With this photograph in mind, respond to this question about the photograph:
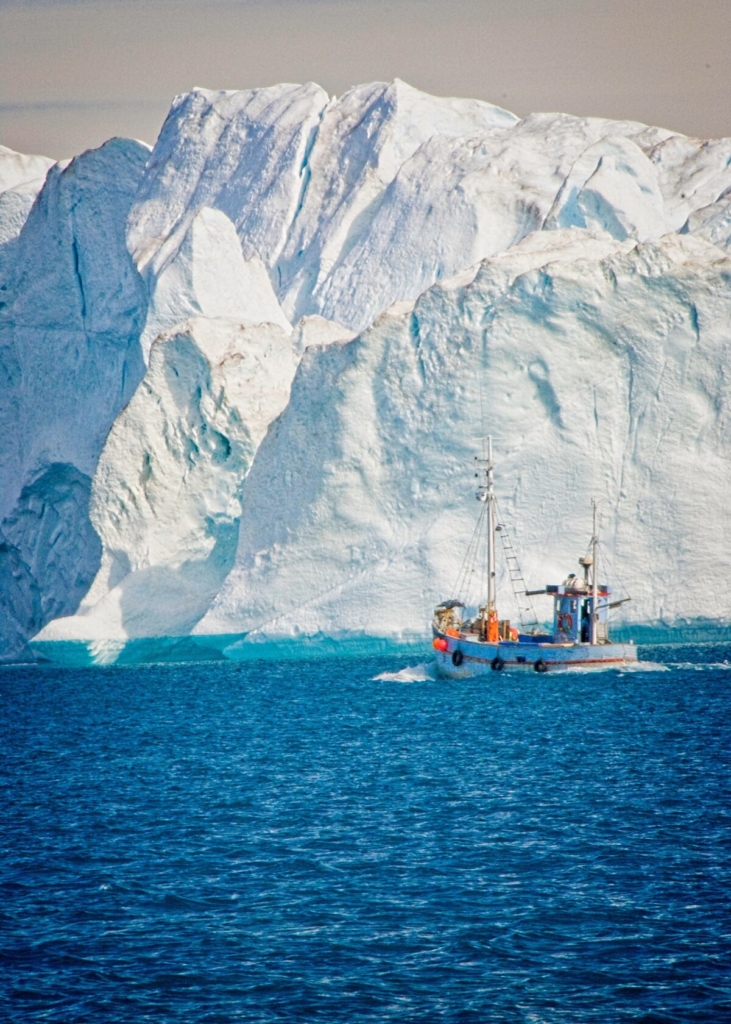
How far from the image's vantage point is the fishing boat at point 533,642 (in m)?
33.7

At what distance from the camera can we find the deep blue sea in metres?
12.2

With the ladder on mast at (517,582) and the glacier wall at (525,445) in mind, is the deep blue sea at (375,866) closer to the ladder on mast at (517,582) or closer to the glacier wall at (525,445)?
the ladder on mast at (517,582)

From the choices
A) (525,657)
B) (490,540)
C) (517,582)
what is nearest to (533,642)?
(525,657)

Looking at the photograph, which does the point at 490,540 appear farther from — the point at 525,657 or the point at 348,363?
the point at 348,363

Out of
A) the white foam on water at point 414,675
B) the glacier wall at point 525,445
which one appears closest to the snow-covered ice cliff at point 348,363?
the glacier wall at point 525,445

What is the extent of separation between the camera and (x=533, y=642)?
35344mm

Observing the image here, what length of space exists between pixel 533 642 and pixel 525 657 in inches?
53.8

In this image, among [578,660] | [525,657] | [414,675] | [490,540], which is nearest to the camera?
[578,660]

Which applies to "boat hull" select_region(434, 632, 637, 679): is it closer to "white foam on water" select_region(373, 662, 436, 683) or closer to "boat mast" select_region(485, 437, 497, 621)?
"boat mast" select_region(485, 437, 497, 621)

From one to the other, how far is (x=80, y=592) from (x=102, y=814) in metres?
28.8

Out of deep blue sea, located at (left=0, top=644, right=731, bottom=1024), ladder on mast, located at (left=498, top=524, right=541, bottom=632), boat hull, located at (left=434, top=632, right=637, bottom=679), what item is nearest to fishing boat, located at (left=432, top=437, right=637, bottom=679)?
boat hull, located at (left=434, top=632, right=637, bottom=679)

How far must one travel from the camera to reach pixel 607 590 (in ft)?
113

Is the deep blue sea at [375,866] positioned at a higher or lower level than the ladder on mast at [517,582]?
lower

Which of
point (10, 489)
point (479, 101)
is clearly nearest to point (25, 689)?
point (10, 489)
